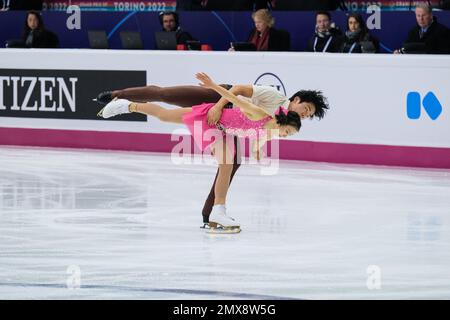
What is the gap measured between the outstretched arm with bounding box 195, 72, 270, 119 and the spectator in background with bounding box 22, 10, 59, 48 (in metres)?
7.09

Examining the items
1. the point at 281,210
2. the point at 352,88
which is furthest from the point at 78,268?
the point at 352,88

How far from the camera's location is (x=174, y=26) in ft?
45.9

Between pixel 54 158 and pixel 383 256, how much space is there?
20.9 feet

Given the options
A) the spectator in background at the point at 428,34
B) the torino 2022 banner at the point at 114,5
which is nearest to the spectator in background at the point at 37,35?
the torino 2022 banner at the point at 114,5

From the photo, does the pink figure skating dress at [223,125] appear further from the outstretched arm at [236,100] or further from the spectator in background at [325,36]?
the spectator in background at [325,36]

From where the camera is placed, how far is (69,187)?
1066cm

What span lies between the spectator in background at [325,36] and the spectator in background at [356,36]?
161mm

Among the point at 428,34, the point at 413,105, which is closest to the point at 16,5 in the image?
the point at 428,34

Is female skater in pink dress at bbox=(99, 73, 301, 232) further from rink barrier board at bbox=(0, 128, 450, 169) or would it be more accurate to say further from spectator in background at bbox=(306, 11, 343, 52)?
spectator in background at bbox=(306, 11, 343, 52)

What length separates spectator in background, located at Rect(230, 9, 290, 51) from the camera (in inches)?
523

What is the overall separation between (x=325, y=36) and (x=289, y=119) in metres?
5.18

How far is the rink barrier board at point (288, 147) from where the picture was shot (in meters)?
12.2

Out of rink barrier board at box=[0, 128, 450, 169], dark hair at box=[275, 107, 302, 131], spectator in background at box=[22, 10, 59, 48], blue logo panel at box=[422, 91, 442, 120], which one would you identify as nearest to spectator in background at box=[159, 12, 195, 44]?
rink barrier board at box=[0, 128, 450, 169]

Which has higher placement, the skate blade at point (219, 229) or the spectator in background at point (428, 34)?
the spectator in background at point (428, 34)
